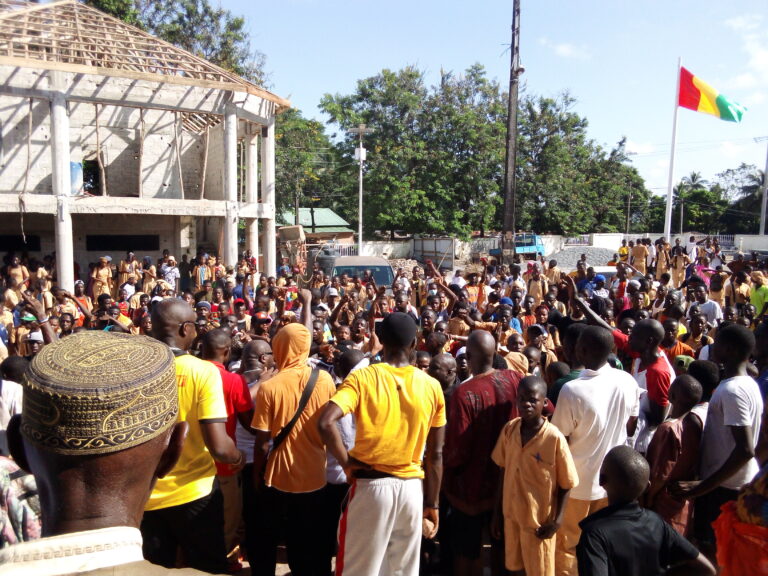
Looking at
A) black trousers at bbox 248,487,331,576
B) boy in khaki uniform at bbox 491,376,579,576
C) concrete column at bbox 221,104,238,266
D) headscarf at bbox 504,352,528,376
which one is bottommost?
black trousers at bbox 248,487,331,576

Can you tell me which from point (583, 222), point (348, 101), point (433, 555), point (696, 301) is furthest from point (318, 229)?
point (433, 555)

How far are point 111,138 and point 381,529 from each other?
18.1m

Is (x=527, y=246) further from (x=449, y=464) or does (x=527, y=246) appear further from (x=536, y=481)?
(x=536, y=481)

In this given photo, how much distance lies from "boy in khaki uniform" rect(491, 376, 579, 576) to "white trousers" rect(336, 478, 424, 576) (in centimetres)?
62

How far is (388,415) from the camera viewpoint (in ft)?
10.4

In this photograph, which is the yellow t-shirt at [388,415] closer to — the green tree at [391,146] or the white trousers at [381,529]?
the white trousers at [381,529]

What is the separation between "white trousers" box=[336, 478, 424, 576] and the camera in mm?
3131

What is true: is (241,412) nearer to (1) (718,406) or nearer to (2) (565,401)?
(2) (565,401)

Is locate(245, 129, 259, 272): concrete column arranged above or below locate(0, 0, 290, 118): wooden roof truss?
below

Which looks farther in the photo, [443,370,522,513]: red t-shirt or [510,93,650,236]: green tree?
[510,93,650,236]: green tree

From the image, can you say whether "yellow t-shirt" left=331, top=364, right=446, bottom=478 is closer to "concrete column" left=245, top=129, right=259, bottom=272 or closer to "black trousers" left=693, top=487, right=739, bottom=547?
"black trousers" left=693, top=487, right=739, bottom=547

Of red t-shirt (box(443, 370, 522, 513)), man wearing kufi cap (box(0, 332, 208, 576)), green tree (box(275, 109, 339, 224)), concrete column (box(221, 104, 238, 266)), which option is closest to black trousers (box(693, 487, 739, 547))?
red t-shirt (box(443, 370, 522, 513))

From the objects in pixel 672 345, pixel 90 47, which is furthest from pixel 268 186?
pixel 672 345

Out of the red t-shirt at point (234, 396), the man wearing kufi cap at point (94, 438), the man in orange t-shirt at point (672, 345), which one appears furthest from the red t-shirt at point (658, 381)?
the man wearing kufi cap at point (94, 438)
